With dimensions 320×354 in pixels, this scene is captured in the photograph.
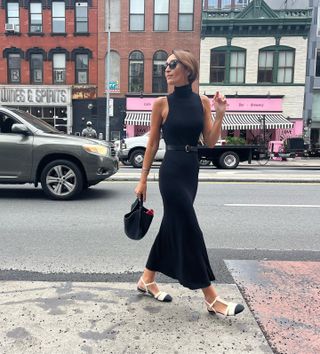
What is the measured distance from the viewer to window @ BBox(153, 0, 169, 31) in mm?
25734

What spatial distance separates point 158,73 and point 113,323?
961 inches

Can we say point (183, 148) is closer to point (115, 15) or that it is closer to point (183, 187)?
point (183, 187)

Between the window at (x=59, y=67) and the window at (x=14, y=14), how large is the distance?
9.63ft

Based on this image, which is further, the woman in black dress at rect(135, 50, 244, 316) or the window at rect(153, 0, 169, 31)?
the window at rect(153, 0, 169, 31)

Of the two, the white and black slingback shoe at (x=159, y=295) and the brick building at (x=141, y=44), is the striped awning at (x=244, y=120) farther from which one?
the white and black slingback shoe at (x=159, y=295)

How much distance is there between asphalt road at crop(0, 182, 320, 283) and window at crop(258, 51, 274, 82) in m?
18.4

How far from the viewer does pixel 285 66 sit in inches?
1016

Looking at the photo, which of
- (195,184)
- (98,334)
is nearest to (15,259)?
(98,334)

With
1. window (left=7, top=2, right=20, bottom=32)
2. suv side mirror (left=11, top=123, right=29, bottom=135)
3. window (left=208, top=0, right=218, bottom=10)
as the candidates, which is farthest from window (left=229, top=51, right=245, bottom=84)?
suv side mirror (left=11, top=123, right=29, bottom=135)

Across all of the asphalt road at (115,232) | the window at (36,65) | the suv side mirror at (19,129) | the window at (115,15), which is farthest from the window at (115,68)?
the suv side mirror at (19,129)

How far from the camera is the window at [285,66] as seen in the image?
25812 millimetres

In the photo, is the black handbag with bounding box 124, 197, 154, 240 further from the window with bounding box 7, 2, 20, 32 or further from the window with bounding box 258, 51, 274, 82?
the window with bounding box 7, 2, 20, 32

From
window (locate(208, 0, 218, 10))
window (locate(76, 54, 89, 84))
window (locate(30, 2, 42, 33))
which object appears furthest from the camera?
window (locate(208, 0, 218, 10))

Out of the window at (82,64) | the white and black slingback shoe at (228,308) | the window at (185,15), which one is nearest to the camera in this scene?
the white and black slingback shoe at (228,308)
